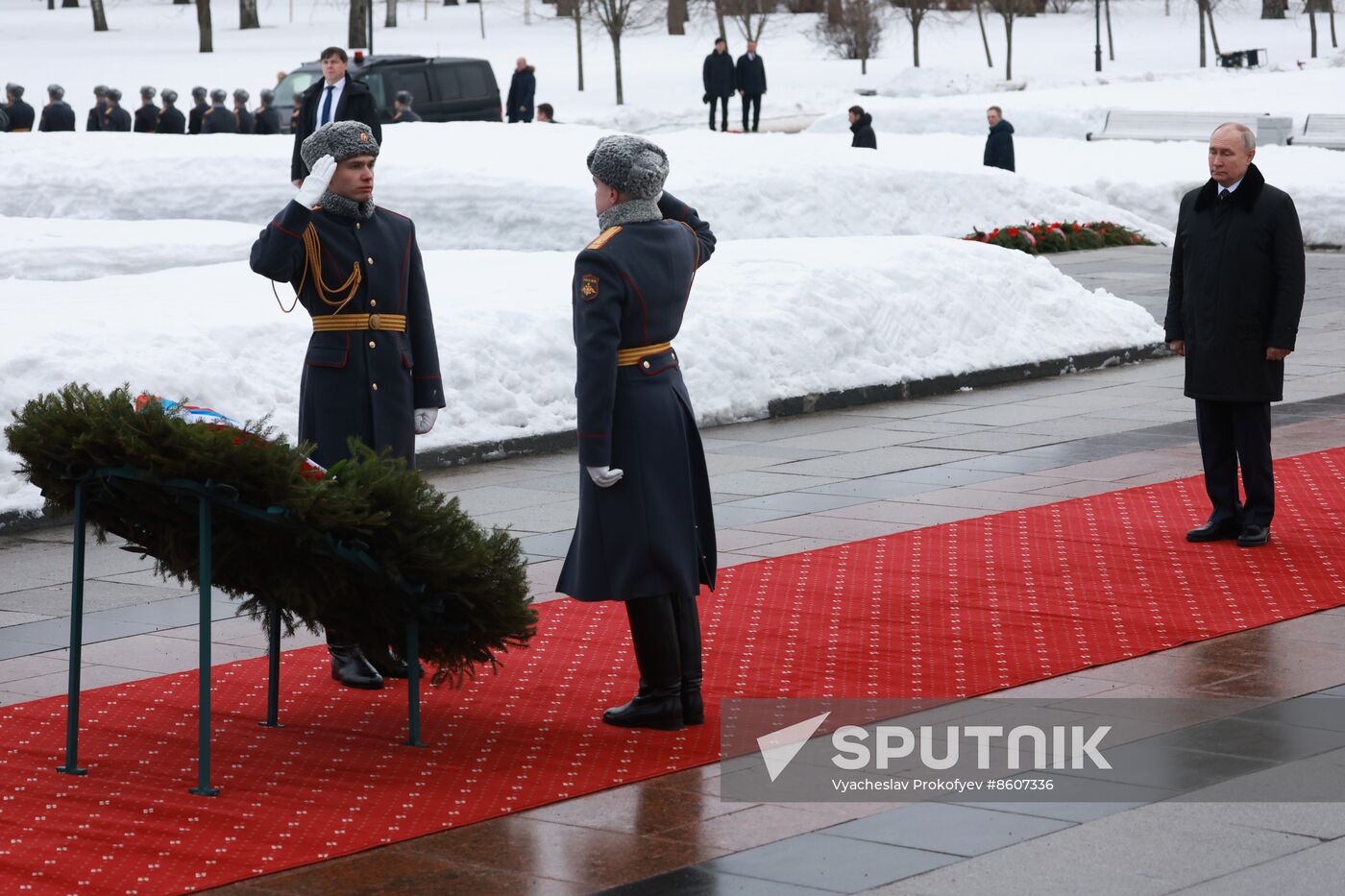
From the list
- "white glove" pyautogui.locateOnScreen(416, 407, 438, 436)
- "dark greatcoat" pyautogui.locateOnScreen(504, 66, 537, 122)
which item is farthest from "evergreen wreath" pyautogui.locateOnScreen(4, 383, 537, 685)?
"dark greatcoat" pyautogui.locateOnScreen(504, 66, 537, 122)

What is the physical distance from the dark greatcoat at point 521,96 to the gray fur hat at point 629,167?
3094cm

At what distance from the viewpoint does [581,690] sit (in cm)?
662

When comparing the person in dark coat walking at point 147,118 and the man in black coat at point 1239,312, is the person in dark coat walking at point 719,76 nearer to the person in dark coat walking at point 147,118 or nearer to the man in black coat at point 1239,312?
the person in dark coat walking at point 147,118

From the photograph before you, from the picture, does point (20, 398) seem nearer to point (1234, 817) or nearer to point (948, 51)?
point (1234, 817)

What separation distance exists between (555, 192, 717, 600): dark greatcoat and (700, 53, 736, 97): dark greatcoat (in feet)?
113

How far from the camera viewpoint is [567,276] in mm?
14664

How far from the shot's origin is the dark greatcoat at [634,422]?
6.00m

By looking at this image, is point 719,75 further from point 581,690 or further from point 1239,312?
point 581,690

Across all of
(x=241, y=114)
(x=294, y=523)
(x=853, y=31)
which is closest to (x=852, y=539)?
(x=294, y=523)

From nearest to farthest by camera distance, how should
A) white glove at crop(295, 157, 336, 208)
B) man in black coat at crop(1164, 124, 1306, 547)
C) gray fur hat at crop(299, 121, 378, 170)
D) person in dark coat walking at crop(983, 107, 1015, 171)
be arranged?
white glove at crop(295, 157, 336, 208) → gray fur hat at crop(299, 121, 378, 170) → man in black coat at crop(1164, 124, 1306, 547) → person in dark coat walking at crop(983, 107, 1015, 171)

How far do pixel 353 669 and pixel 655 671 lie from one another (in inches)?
49.6

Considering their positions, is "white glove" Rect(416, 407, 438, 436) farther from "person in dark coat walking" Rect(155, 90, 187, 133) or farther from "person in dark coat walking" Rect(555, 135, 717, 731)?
"person in dark coat walking" Rect(155, 90, 187, 133)

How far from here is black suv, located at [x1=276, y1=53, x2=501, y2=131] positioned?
3278 cm

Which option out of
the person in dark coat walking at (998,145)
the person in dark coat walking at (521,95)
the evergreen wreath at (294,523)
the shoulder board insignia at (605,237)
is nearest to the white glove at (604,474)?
the evergreen wreath at (294,523)
